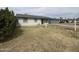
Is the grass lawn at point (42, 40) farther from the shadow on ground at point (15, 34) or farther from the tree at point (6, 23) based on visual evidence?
the tree at point (6, 23)

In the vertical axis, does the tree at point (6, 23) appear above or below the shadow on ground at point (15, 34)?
above

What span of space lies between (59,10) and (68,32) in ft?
1.20

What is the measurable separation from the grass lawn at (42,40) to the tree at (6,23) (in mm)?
102


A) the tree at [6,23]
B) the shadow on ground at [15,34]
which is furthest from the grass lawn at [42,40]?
the tree at [6,23]

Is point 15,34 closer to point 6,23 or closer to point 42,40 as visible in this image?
point 6,23

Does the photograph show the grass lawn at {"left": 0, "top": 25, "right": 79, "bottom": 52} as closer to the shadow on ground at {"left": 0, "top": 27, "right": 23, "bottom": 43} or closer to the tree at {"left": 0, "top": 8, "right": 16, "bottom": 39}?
the shadow on ground at {"left": 0, "top": 27, "right": 23, "bottom": 43}

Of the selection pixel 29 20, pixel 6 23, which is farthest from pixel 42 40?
pixel 6 23

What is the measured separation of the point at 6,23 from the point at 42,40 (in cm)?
60

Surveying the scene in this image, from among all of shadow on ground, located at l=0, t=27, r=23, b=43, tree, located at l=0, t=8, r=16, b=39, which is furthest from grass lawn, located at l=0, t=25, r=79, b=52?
tree, located at l=0, t=8, r=16, b=39

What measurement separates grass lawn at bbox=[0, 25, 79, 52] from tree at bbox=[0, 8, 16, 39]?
102 mm

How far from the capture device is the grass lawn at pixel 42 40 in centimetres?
262

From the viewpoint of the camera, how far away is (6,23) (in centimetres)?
258
